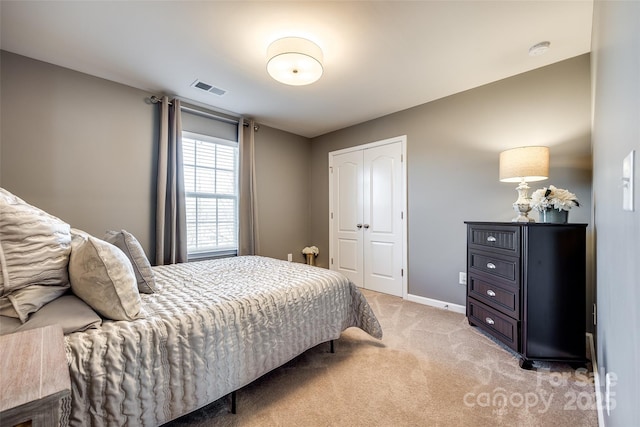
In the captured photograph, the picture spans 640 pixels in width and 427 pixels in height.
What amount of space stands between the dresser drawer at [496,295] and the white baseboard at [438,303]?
1.69ft

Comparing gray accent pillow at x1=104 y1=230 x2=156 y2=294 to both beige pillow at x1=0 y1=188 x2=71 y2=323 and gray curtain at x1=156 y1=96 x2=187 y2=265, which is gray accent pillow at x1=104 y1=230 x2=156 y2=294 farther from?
gray curtain at x1=156 y1=96 x2=187 y2=265

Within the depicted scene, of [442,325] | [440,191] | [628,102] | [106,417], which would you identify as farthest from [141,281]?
[440,191]

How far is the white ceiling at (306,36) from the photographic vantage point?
1758 millimetres

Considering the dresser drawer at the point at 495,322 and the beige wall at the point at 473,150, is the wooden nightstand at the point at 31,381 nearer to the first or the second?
the dresser drawer at the point at 495,322

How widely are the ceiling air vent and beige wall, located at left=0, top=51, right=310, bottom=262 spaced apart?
617 millimetres

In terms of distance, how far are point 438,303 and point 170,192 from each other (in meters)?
3.37

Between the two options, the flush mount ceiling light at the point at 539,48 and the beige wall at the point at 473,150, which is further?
the beige wall at the point at 473,150

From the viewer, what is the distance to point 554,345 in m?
1.85

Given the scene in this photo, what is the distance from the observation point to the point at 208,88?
9.30 ft

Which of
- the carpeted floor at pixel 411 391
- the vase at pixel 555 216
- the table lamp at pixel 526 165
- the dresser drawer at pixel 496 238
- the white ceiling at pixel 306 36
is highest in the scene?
the white ceiling at pixel 306 36

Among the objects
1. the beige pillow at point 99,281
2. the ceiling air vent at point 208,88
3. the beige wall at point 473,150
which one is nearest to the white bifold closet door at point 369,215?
the beige wall at point 473,150

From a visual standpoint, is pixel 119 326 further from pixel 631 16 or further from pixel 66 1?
pixel 66 1

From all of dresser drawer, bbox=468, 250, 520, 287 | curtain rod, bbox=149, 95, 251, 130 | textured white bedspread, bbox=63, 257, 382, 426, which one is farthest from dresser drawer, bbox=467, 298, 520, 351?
curtain rod, bbox=149, 95, 251, 130

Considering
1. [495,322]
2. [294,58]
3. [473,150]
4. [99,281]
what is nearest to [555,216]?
[495,322]
